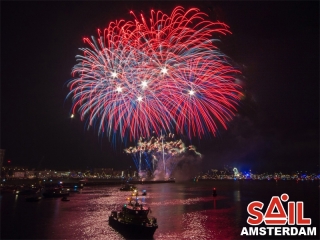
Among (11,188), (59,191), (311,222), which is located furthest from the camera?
(11,188)

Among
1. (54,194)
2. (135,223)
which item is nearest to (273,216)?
(135,223)

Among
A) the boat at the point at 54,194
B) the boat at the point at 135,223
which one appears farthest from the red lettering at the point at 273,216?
the boat at the point at 54,194

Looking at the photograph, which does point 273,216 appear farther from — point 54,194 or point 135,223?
point 54,194

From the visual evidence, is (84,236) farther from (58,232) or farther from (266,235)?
(266,235)

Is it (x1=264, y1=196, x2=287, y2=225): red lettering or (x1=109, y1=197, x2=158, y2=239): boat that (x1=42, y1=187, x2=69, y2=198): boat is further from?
(x1=264, y1=196, x2=287, y2=225): red lettering

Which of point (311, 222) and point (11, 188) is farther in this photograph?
point (11, 188)

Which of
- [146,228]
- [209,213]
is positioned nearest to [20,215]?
[146,228]

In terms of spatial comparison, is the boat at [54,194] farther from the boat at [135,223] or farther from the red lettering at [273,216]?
the red lettering at [273,216]

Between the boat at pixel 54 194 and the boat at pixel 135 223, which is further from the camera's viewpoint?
the boat at pixel 54 194
